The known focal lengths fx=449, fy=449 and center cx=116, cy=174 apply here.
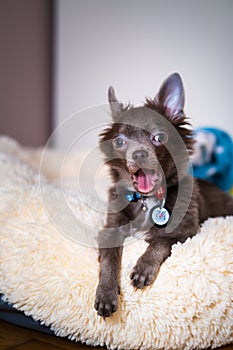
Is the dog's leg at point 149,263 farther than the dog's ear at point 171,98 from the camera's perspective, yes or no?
No

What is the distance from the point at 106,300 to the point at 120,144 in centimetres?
60

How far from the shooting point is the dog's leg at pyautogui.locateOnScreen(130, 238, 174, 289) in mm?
1655

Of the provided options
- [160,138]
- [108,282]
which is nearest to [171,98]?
[160,138]

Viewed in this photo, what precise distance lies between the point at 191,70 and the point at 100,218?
7.38ft

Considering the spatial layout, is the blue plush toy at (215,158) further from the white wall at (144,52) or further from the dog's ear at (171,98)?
the dog's ear at (171,98)

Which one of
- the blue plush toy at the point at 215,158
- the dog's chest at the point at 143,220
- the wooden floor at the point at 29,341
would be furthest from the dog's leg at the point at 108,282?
the blue plush toy at the point at 215,158

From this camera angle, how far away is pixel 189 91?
155 inches

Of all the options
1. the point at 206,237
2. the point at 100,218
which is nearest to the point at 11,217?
the point at 100,218

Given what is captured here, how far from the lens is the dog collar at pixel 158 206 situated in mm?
1818

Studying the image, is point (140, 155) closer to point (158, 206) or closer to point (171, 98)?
point (158, 206)

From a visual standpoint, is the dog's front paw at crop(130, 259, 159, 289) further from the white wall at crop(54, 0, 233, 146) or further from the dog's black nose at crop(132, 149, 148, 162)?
the white wall at crop(54, 0, 233, 146)

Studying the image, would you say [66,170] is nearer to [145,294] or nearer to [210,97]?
[210,97]

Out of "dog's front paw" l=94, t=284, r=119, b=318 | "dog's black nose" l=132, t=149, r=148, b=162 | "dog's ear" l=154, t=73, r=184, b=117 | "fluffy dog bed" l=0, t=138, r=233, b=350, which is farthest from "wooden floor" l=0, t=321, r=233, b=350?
"dog's ear" l=154, t=73, r=184, b=117

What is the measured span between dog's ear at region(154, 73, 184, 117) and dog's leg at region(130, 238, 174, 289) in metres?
0.57
